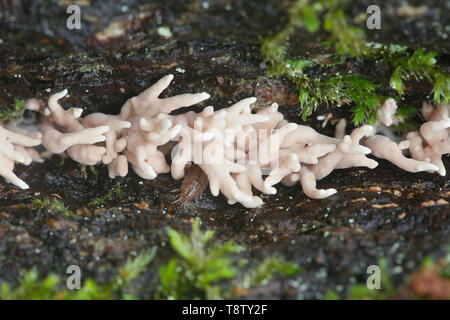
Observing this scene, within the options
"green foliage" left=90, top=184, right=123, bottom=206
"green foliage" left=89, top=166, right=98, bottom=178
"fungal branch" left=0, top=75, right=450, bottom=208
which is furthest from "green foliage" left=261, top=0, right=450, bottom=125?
"green foliage" left=89, top=166, right=98, bottom=178

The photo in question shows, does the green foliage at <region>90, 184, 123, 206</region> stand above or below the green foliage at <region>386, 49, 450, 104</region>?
below

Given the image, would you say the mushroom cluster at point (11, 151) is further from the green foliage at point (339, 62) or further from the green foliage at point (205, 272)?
the green foliage at point (339, 62)

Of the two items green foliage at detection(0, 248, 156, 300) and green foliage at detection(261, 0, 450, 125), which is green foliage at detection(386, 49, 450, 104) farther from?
green foliage at detection(0, 248, 156, 300)

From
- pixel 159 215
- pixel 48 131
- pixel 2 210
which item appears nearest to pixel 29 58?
pixel 48 131

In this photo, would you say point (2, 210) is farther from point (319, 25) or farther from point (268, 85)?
point (319, 25)

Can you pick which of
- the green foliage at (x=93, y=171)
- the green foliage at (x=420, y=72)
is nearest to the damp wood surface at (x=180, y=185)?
the green foliage at (x=93, y=171)

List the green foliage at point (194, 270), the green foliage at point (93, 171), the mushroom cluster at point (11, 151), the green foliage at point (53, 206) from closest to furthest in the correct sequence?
the green foliage at point (194, 270) < the green foliage at point (53, 206) < the mushroom cluster at point (11, 151) < the green foliage at point (93, 171)
